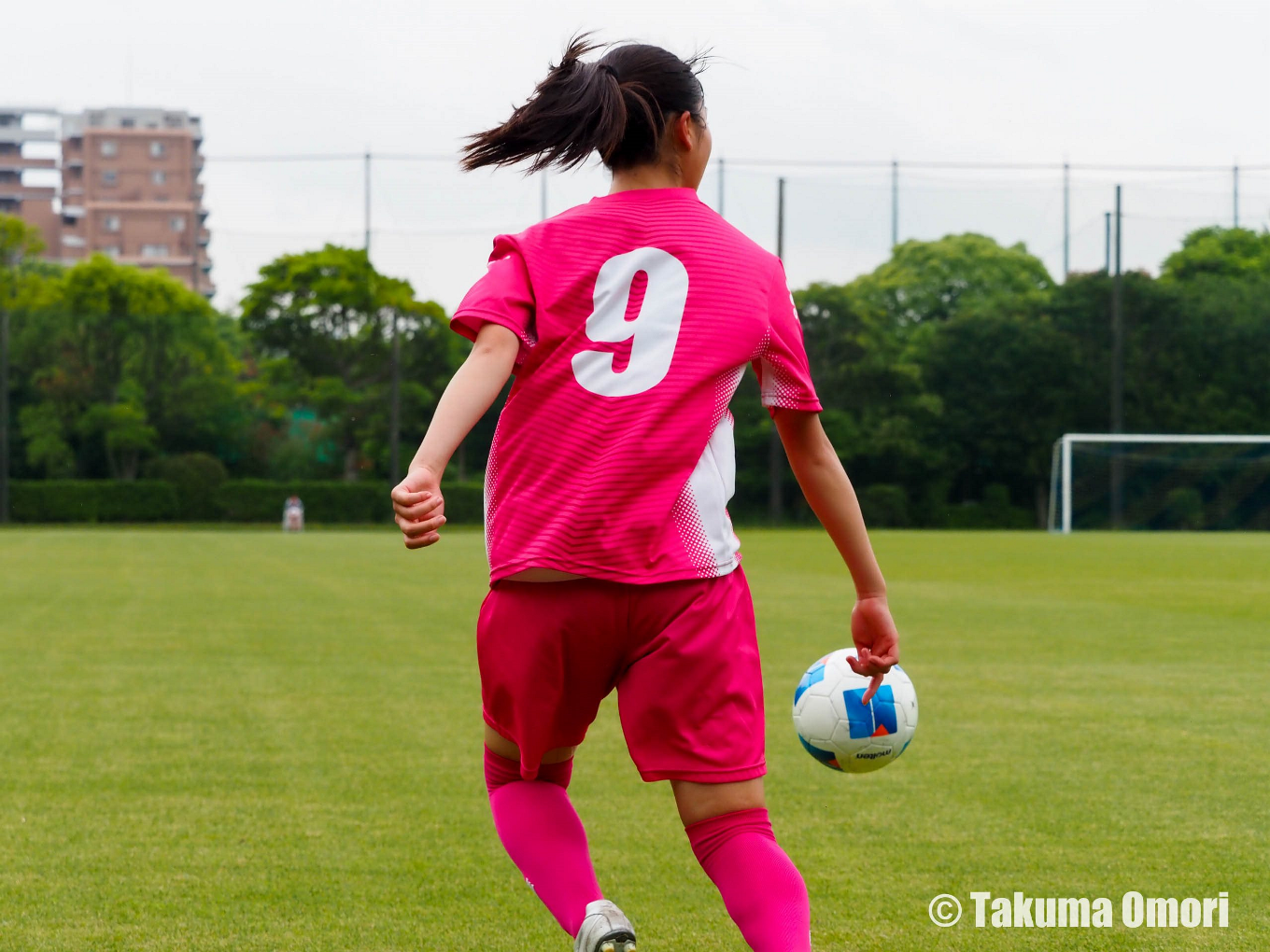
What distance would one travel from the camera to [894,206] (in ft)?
137

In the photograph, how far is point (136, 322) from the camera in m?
40.1

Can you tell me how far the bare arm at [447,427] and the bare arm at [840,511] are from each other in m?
0.48

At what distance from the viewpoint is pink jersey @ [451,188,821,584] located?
229 cm

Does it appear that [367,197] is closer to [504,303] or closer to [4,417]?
[4,417]

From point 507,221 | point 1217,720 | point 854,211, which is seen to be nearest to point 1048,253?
point 854,211

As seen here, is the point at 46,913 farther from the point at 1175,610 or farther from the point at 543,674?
the point at 1175,610

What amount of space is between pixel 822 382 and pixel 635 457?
124ft

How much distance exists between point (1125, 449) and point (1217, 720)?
109 ft

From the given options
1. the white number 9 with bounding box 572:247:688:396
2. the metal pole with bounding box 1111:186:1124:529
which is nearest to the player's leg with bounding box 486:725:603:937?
the white number 9 with bounding box 572:247:688:396

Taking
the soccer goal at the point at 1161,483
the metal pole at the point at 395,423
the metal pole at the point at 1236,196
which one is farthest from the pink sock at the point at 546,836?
the metal pole at the point at 1236,196

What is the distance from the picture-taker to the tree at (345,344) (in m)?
39.3

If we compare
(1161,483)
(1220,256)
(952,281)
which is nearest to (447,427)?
(1161,483)

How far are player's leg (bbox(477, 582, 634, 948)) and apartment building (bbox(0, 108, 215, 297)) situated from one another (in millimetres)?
92446

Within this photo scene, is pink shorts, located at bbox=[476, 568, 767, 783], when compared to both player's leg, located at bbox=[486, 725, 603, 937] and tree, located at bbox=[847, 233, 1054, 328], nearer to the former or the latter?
player's leg, located at bbox=[486, 725, 603, 937]
